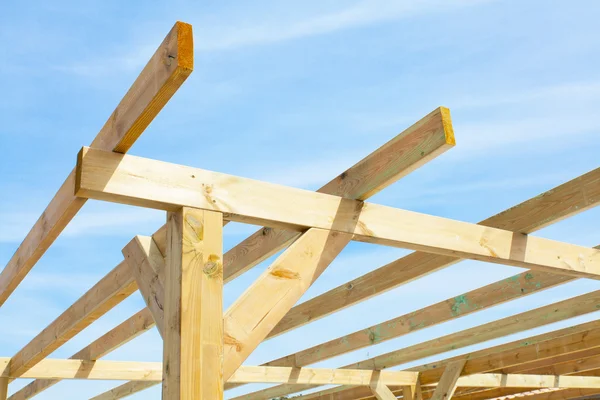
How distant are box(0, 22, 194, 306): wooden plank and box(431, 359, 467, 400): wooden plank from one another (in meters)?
6.43

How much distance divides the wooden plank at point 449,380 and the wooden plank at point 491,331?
75 cm

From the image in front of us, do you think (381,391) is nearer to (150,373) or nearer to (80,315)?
(150,373)

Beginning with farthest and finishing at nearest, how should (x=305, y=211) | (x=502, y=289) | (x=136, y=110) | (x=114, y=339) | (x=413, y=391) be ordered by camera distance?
(x=413, y=391)
(x=114, y=339)
(x=502, y=289)
(x=305, y=211)
(x=136, y=110)

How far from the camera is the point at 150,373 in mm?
8484

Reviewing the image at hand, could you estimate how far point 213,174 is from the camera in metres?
3.76

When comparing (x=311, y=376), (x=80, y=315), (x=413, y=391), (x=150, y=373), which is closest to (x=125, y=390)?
(x=150, y=373)

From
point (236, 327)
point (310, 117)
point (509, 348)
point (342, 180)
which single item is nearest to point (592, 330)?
point (509, 348)

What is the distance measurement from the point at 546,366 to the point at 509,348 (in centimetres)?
165

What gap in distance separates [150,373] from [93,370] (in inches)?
26.3

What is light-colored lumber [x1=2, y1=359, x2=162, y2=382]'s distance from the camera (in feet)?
26.6

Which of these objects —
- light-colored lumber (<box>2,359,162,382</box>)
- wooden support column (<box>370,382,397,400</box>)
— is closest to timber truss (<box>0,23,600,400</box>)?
light-colored lumber (<box>2,359,162,382</box>)

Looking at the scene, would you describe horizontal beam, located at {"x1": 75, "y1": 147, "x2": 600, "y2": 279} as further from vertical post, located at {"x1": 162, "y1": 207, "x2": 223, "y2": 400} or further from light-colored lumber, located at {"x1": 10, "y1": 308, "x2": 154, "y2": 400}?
light-colored lumber, located at {"x1": 10, "y1": 308, "x2": 154, "y2": 400}

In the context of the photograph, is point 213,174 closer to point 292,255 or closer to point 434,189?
point 292,255

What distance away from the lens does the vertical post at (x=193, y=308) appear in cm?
325
